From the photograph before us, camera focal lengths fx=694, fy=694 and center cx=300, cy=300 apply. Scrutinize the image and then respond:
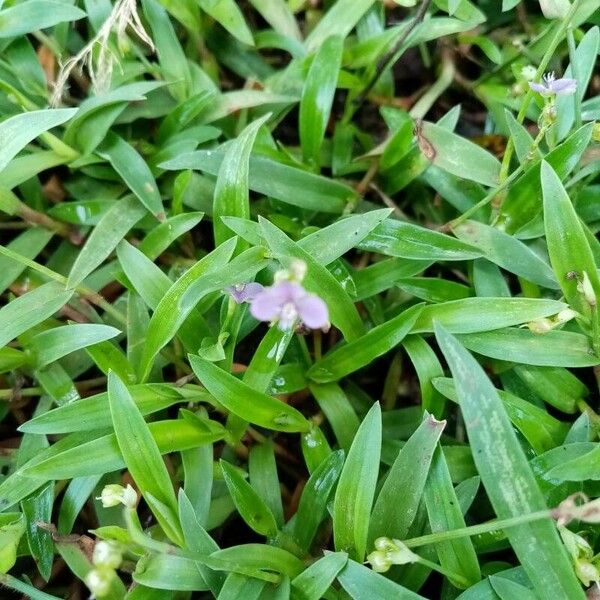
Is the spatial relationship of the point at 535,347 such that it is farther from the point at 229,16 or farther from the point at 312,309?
the point at 229,16

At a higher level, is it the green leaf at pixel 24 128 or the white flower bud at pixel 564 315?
the green leaf at pixel 24 128

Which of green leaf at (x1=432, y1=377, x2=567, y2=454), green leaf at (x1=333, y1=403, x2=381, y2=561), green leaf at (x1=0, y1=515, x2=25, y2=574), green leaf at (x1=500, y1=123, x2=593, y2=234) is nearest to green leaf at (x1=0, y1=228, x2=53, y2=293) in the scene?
green leaf at (x1=0, y1=515, x2=25, y2=574)

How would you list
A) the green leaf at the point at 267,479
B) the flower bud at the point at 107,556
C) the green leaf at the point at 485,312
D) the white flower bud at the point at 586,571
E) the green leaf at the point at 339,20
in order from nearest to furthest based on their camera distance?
the flower bud at the point at 107,556 < the white flower bud at the point at 586,571 < the green leaf at the point at 485,312 < the green leaf at the point at 267,479 < the green leaf at the point at 339,20

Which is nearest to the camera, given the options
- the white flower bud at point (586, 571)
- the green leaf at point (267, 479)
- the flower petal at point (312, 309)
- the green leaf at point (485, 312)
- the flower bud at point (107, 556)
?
the flower petal at point (312, 309)

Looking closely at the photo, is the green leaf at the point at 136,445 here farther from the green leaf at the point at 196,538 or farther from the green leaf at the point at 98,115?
the green leaf at the point at 98,115

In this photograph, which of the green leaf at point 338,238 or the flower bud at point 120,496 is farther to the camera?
the green leaf at point 338,238

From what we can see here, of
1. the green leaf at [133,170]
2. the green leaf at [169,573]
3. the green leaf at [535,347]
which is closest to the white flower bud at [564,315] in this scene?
the green leaf at [535,347]

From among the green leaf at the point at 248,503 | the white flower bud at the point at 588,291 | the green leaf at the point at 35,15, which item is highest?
the green leaf at the point at 35,15
